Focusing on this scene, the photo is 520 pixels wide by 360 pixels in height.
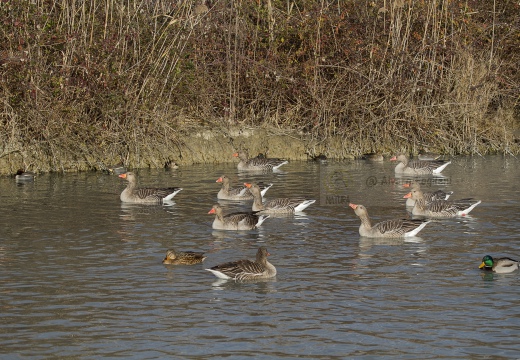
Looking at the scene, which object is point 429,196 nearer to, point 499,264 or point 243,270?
point 499,264

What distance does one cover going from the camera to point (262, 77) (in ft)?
95.2

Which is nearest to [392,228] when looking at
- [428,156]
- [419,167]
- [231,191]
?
[231,191]

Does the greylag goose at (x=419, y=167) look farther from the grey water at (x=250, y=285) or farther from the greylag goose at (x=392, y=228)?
the greylag goose at (x=392, y=228)

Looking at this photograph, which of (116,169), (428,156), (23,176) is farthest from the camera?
(428,156)

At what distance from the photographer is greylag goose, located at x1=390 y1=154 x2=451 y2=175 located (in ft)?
86.4

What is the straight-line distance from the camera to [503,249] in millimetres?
16031

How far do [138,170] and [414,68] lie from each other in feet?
28.8

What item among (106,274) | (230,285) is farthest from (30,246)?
(230,285)

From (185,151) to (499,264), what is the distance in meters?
15.4

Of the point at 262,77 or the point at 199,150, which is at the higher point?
the point at 262,77

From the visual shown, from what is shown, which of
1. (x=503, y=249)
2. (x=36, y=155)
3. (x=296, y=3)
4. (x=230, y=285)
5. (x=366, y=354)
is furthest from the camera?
(x=296, y=3)

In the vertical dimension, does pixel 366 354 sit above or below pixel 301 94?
below

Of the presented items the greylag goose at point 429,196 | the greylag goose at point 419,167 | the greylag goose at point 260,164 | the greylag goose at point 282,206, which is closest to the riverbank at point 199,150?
the greylag goose at point 260,164

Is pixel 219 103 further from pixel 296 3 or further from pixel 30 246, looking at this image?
pixel 30 246
